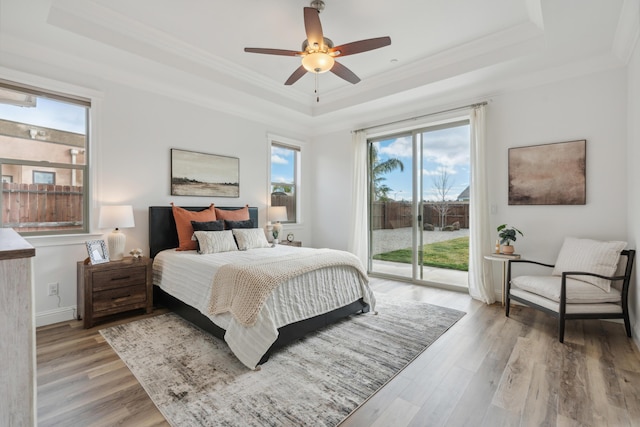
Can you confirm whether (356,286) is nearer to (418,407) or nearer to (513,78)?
(418,407)

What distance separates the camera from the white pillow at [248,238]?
384cm

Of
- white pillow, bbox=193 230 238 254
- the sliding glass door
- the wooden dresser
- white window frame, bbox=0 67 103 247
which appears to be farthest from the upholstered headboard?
the sliding glass door

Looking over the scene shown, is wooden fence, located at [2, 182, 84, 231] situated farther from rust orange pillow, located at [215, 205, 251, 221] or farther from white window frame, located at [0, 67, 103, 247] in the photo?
rust orange pillow, located at [215, 205, 251, 221]

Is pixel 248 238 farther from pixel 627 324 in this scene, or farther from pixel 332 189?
pixel 627 324

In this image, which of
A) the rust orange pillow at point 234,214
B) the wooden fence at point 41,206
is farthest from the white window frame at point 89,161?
the rust orange pillow at point 234,214

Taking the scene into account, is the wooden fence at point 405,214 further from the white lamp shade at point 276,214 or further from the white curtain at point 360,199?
the white lamp shade at point 276,214

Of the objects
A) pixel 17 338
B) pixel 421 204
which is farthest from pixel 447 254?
pixel 17 338

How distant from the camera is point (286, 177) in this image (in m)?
5.67

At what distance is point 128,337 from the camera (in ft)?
9.03

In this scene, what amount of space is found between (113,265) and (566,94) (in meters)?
5.25

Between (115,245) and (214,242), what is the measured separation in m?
1.01

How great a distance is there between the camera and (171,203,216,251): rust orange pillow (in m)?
3.69

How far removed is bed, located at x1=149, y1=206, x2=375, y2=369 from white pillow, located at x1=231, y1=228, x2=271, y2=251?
0.49 feet

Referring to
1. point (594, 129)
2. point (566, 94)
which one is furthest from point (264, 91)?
point (594, 129)
